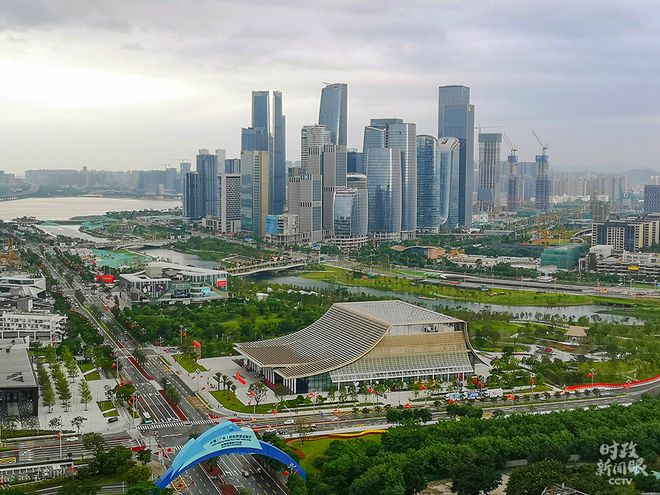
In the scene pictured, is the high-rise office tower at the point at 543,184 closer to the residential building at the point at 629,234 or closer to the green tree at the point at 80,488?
the residential building at the point at 629,234

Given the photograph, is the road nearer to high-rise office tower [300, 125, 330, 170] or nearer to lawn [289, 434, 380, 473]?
lawn [289, 434, 380, 473]

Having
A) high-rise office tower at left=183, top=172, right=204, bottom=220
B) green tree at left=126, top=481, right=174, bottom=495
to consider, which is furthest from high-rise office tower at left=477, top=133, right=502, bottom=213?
green tree at left=126, top=481, right=174, bottom=495

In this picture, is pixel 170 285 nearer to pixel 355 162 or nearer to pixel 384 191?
pixel 384 191

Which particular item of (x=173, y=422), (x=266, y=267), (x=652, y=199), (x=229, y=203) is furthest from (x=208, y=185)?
(x=173, y=422)

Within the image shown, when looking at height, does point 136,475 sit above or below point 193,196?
below

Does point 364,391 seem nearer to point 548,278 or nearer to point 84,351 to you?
point 84,351

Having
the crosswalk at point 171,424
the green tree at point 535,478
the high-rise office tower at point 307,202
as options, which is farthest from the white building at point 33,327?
the high-rise office tower at point 307,202
